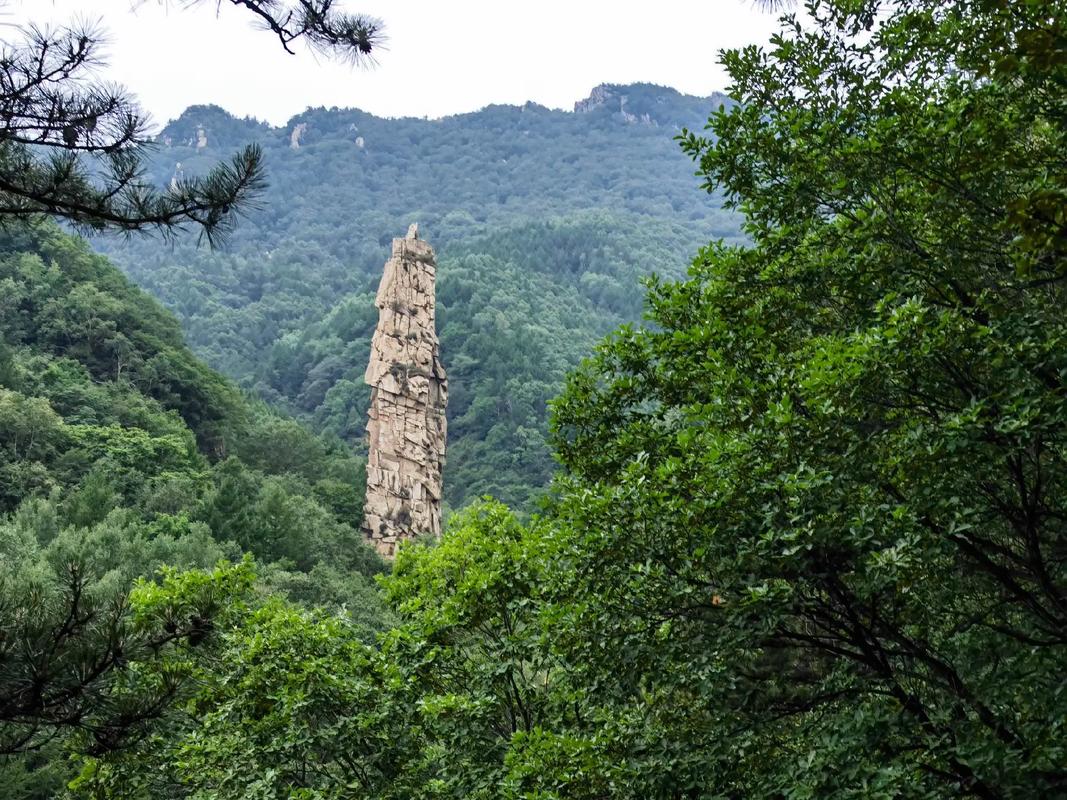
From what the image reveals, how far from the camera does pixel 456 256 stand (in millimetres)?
95688

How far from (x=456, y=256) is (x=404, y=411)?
175ft

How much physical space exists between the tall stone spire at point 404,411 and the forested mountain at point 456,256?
31.9ft

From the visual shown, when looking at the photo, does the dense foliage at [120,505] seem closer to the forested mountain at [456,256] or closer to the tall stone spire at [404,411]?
the tall stone spire at [404,411]

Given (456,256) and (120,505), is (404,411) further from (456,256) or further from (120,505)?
(456,256)

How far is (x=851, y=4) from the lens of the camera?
823cm

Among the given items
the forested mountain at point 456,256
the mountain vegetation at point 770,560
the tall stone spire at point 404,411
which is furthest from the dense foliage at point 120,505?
the forested mountain at point 456,256

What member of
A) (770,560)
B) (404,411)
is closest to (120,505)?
(404,411)

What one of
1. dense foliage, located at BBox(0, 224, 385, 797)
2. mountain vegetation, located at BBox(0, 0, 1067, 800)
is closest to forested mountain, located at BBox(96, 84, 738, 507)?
dense foliage, located at BBox(0, 224, 385, 797)

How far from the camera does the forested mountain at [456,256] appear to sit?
7169cm

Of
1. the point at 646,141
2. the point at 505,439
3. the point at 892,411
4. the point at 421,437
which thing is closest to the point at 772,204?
the point at 892,411

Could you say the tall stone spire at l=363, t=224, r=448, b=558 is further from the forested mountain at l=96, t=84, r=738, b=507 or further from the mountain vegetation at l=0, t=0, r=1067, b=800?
the mountain vegetation at l=0, t=0, r=1067, b=800

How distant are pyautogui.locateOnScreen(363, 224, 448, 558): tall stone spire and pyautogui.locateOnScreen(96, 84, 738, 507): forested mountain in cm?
973

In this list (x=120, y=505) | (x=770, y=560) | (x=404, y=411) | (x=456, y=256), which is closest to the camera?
(x=770, y=560)

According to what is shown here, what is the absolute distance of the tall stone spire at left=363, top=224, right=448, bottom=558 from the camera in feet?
142
